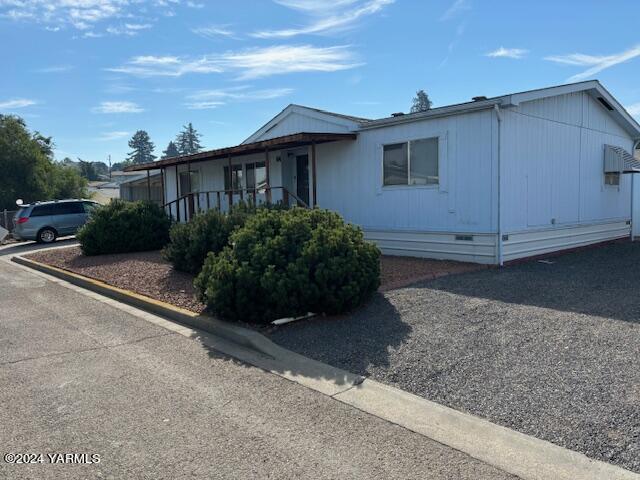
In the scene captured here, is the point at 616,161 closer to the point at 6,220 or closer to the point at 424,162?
the point at 424,162

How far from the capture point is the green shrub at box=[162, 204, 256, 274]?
30.0 feet

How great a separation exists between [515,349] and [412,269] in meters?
4.25

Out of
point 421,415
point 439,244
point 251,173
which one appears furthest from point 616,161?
point 421,415

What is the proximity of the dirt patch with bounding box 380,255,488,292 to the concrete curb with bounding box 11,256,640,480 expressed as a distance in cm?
257

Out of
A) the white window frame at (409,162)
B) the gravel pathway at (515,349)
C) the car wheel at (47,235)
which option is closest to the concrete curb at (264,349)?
the gravel pathway at (515,349)

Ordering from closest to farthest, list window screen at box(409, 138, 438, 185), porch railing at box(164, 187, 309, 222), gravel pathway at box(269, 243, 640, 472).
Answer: gravel pathway at box(269, 243, 640, 472) → window screen at box(409, 138, 438, 185) → porch railing at box(164, 187, 309, 222)

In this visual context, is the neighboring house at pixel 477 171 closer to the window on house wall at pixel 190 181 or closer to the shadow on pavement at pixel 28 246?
the window on house wall at pixel 190 181

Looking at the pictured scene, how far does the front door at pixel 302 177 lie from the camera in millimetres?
14516

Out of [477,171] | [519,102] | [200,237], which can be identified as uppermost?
[519,102]

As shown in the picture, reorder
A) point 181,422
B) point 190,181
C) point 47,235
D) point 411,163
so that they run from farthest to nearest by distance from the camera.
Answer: point 47,235
point 190,181
point 411,163
point 181,422

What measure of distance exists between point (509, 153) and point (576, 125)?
364 centimetres

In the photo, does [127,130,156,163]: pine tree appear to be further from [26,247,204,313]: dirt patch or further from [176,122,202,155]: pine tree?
[26,247,204,313]: dirt patch

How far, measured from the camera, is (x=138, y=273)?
9.98 m

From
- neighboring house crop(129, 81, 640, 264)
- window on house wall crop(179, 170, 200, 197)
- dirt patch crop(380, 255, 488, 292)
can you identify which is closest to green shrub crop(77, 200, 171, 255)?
neighboring house crop(129, 81, 640, 264)
